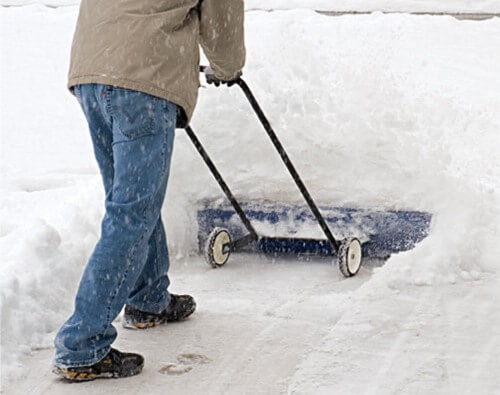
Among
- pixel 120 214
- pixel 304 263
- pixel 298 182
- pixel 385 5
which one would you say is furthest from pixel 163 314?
pixel 385 5

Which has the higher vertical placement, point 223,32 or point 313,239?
point 223,32

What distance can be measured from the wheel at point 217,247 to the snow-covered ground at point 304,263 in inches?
3.4

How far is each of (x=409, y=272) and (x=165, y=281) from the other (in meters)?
1.31

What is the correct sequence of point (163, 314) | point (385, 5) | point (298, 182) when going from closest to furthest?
point (163, 314), point (298, 182), point (385, 5)

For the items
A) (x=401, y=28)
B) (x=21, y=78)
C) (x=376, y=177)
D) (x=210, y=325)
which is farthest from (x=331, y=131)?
(x=401, y=28)

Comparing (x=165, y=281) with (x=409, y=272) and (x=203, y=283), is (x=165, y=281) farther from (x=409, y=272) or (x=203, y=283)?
(x=409, y=272)

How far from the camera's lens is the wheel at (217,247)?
5.42 meters

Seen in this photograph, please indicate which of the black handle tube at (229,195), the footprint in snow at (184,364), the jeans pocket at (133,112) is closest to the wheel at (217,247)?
the black handle tube at (229,195)

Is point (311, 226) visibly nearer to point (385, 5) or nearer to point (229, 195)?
point (229, 195)

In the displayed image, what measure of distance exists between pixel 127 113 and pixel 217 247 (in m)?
1.78

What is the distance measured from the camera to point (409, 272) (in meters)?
5.12

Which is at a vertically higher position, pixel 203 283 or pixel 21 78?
pixel 21 78

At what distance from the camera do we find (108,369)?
12.8 ft

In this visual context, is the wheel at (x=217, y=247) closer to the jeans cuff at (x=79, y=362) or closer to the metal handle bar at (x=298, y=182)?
the metal handle bar at (x=298, y=182)
